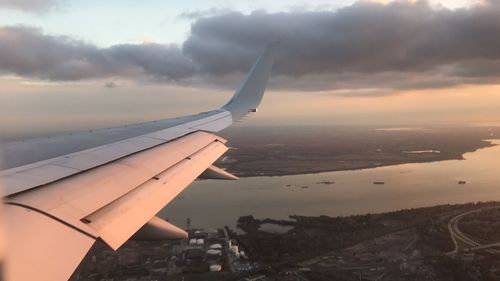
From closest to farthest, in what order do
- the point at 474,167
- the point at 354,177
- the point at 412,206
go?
the point at 412,206, the point at 354,177, the point at 474,167

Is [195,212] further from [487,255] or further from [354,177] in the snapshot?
[354,177]

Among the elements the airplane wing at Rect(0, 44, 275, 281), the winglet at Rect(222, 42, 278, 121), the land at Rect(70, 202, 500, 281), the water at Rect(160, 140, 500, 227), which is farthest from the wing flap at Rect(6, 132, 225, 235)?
the water at Rect(160, 140, 500, 227)

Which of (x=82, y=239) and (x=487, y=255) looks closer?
(x=82, y=239)

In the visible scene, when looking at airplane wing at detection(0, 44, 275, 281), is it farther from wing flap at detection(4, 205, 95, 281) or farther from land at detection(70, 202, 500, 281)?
land at detection(70, 202, 500, 281)

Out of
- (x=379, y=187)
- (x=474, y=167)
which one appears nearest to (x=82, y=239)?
(x=379, y=187)

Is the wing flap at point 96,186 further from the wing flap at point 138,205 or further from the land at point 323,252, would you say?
the land at point 323,252

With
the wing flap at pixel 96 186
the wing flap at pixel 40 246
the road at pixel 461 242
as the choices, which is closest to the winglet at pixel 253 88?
the wing flap at pixel 96 186

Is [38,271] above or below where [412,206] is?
above
